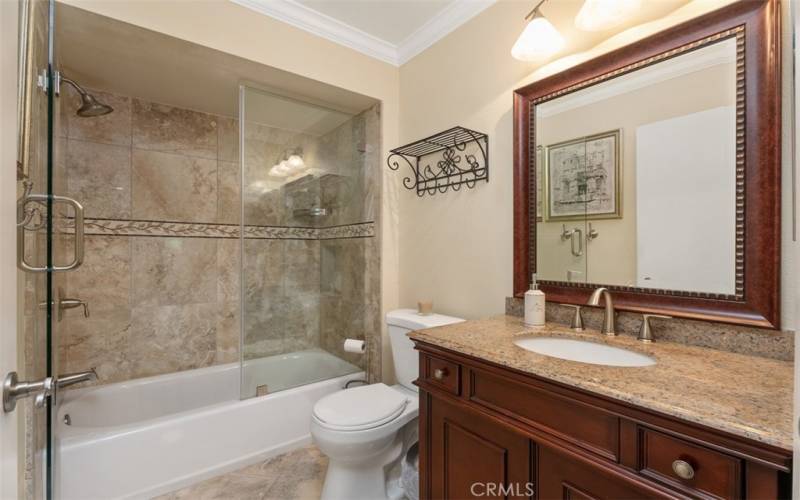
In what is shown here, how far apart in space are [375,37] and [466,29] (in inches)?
24.0

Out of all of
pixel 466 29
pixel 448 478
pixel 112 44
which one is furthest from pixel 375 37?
pixel 448 478

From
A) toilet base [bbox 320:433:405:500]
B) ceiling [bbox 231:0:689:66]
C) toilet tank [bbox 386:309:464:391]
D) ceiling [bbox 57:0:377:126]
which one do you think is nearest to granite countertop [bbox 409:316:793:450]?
toilet tank [bbox 386:309:464:391]

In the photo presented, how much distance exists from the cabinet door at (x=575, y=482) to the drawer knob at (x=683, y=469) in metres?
0.07

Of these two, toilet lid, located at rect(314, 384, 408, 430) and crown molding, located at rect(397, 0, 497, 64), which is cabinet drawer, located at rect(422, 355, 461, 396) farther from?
crown molding, located at rect(397, 0, 497, 64)

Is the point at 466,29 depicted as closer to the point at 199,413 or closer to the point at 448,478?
the point at 448,478

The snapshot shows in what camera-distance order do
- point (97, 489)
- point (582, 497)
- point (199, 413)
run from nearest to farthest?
1. point (582, 497)
2. point (97, 489)
3. point (199, 413)

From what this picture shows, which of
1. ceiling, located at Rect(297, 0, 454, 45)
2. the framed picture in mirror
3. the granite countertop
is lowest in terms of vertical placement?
the granite countertop

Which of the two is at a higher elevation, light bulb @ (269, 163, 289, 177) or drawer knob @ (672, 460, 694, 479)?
light bulb @ (269, 163, 289, 177)

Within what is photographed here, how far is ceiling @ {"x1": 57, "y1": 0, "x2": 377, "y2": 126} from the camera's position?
160 cm

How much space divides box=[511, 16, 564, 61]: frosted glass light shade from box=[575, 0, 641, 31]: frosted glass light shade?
114 mm

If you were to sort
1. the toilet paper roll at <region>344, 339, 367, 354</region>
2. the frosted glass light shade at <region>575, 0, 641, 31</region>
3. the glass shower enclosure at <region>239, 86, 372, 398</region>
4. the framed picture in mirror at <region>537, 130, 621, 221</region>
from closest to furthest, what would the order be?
the frosted glass light shade at <region>575, 0, 641, 31</region> → the framed picture in mirror at <region>537, 130, 621, 221</region> → the glass shower enclosure at <region>239, 86, 372, 398</region> → the toilet paper roll at <region>344, 339, 367, 354</region>

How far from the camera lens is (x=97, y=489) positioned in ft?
5.15

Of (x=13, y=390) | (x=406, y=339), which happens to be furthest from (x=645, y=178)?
(x=13, y=390)

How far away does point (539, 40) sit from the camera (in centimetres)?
139
